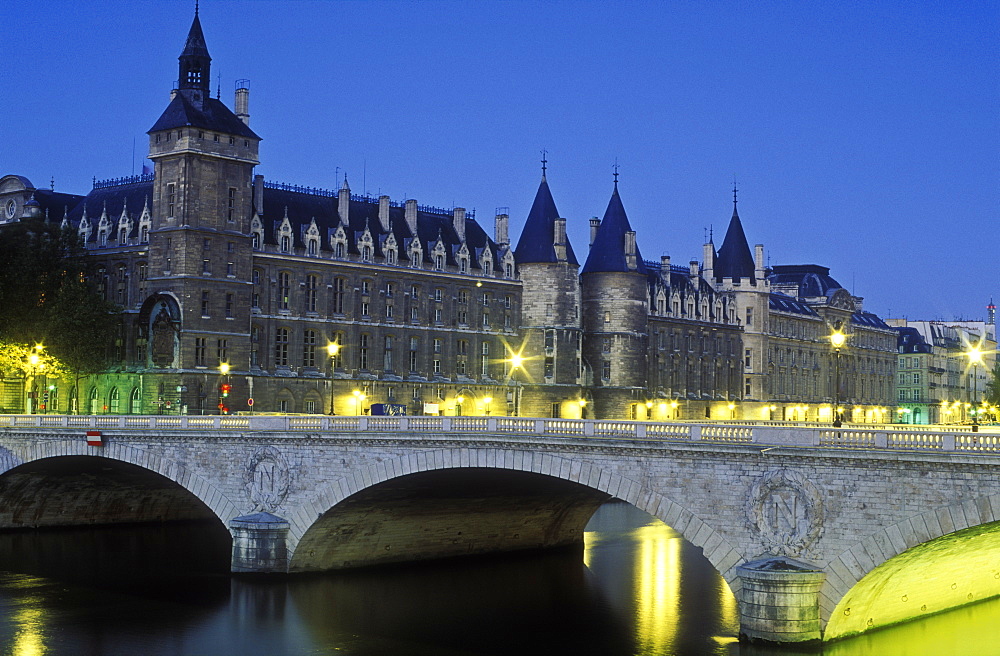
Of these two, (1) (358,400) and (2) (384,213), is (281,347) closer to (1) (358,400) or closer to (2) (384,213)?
(1) (358,400)

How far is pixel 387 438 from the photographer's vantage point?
56.4 meters

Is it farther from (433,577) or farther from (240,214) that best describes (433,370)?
(433,577)

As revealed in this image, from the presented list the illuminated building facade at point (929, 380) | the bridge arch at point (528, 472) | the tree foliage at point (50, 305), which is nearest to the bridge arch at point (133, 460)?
the bridge arch at point (528, 472)

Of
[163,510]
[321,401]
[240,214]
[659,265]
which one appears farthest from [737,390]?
[163,510]

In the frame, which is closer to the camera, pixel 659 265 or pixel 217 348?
pixel 217 348

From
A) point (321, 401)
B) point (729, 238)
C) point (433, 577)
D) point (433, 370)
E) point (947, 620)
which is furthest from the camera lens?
point (729, 238)

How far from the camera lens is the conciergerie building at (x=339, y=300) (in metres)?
97.6

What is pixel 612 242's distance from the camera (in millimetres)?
123562

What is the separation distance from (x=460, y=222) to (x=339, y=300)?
55.1 feet

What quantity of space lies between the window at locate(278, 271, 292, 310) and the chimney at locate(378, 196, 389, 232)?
11747mm

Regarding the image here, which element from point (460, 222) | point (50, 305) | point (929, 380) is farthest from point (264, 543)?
point (929, 380)

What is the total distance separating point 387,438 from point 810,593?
19713 millimetres

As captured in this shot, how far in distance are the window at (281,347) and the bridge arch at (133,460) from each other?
109ft

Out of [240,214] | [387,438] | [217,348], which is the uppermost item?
[240,214]
